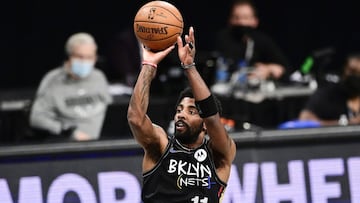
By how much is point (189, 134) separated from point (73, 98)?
3.27m

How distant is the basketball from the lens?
6977mm

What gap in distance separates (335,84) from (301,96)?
636mm

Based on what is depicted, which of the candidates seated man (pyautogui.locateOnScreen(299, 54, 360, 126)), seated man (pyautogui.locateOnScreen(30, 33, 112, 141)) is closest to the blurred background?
seated man (pyautogui.locateOnScreen(299, 54, 360, 126))

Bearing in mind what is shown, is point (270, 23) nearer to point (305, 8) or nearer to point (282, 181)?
point (305, 8)

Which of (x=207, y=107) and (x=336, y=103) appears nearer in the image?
(x=207, y=107)

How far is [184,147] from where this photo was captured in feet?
23.6

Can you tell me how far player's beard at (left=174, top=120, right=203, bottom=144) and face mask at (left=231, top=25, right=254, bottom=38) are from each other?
15.3 feet

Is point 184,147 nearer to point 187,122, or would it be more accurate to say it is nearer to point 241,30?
point 187,122

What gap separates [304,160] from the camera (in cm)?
876

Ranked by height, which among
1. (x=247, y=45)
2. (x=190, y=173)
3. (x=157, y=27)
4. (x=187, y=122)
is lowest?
(x=247, y=45)

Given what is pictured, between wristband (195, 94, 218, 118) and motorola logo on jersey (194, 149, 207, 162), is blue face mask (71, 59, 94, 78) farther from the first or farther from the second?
wristband (195, 94, 218, 118)


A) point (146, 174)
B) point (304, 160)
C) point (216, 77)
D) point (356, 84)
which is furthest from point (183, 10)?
point (146, 174)

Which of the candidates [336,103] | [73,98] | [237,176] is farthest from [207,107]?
[336,103]

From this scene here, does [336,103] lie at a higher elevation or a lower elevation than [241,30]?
lower
